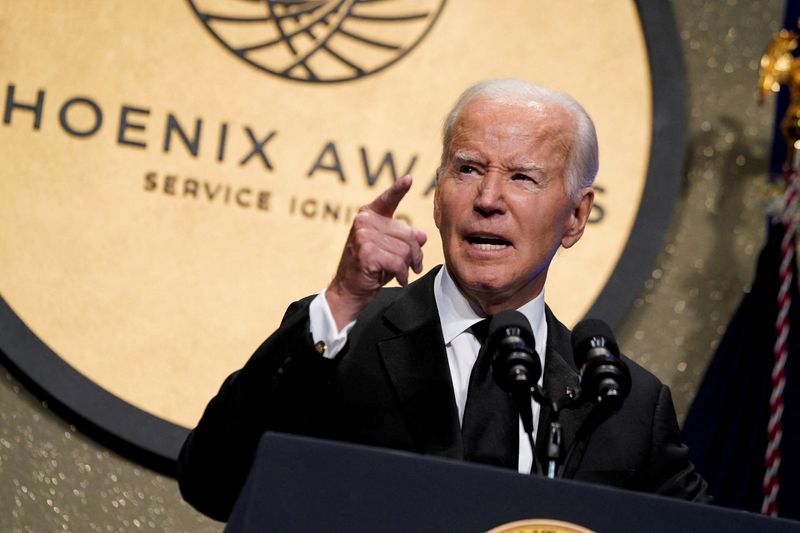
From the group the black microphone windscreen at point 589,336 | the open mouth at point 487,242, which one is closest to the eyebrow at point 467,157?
the open mouth at point 487,242

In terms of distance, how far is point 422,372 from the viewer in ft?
4.82

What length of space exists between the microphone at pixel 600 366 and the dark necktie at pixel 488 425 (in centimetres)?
20

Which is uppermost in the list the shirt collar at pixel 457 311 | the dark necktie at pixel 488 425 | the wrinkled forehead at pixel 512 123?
the wrinkled forehead at pixel 512 123

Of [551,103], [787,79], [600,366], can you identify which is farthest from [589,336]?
[787,79]

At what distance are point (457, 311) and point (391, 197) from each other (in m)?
0.35

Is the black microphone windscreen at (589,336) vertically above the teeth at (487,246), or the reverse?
the black microphone windscreen at (589,336)

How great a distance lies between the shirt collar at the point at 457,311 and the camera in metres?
1.55

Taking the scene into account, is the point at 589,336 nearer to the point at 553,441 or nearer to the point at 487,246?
the point at 553,441

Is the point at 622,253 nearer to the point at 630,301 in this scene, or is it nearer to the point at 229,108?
the point at 630,301

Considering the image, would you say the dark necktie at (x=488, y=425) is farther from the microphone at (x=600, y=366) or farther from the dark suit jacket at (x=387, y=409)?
the microphone at (x=600, y=366)

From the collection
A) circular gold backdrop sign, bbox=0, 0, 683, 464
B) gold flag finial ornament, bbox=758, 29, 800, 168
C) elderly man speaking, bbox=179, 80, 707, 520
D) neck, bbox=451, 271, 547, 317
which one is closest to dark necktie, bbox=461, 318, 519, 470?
elderly man speaking, bbox=179, 80, 707, 520

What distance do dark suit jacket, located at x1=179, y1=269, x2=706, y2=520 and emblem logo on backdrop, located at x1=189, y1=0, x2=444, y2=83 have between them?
3.01 feet

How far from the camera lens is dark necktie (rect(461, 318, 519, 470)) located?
1396 mm

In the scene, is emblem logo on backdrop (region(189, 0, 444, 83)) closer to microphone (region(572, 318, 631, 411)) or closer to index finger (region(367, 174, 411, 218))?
index finger (region(367, 174, 411, 218))
